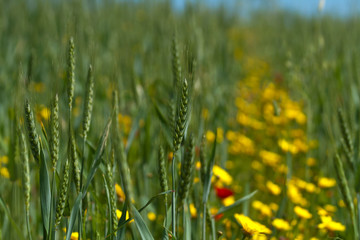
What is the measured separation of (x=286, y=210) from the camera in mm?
1436

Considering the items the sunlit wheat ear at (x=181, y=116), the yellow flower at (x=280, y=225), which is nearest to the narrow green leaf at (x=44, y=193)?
the sunlit wheat ear at (x=181, y=116)

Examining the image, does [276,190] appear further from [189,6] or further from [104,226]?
[189,6]

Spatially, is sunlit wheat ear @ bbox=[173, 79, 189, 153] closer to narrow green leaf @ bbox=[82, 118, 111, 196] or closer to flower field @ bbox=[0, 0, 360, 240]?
flower field @ bbox=[0, 0, 360, 240]

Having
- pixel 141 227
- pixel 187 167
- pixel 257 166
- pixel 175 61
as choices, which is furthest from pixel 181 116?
pixel 257 166

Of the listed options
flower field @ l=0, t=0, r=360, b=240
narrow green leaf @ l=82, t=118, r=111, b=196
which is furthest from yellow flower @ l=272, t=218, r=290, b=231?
narrow green leaf @ l=82, t=118, r=111, b=196

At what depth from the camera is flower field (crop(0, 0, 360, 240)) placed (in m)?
0.68

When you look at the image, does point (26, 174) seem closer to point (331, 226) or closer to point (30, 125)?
point (30, 125)

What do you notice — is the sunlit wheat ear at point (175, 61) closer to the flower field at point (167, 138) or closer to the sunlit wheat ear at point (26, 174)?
the flower field at point (167, 138)

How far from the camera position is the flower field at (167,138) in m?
0.68

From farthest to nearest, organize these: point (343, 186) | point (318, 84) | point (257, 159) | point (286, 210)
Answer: point (257, 159) < point (318, 84) < point (286, 210) < point (343, 186)

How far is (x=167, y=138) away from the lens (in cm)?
92

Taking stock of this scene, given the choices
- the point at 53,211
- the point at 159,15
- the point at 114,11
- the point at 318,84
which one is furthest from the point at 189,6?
the point at 114,11

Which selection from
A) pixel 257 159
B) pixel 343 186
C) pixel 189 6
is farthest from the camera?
pixel 257 159

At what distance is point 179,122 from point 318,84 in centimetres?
121
